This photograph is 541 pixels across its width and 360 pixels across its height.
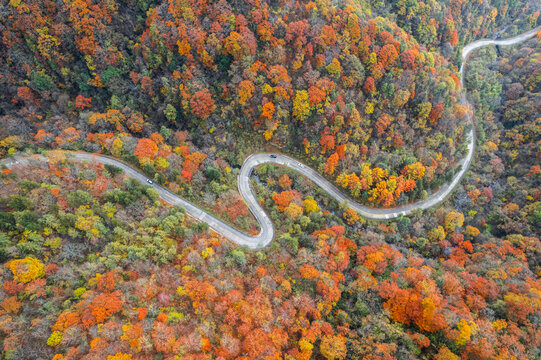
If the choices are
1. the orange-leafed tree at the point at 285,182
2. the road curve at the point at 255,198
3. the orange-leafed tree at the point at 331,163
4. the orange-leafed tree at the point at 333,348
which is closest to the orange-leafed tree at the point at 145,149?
the road curve at the point at 255,198

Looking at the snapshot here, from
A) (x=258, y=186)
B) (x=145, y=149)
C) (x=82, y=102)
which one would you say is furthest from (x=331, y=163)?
(x=82, y=102)

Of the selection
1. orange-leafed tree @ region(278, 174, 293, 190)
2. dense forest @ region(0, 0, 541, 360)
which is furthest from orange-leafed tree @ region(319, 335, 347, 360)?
orange-leafed tree @ region(278, 174, 293, 190)

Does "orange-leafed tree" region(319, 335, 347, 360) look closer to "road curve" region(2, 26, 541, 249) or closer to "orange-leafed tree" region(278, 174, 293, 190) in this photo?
"road curve" region(2, 26, 541, 249)

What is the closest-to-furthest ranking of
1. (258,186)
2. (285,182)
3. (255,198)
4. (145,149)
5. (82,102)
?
(145,149) < (255,198) < (258,186) < (285,182) < (82,102)

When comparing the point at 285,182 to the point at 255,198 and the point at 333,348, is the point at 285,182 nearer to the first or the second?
the point at 255,198

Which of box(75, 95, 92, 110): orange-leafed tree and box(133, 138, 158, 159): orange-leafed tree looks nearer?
box(133, 138, 158, 159): orange-leafed tree

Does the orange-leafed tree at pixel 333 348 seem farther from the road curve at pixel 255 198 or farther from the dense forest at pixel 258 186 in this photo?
the road curve at pixel 255 198

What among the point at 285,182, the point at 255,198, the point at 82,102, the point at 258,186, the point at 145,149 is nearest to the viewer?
the point at 145,149
